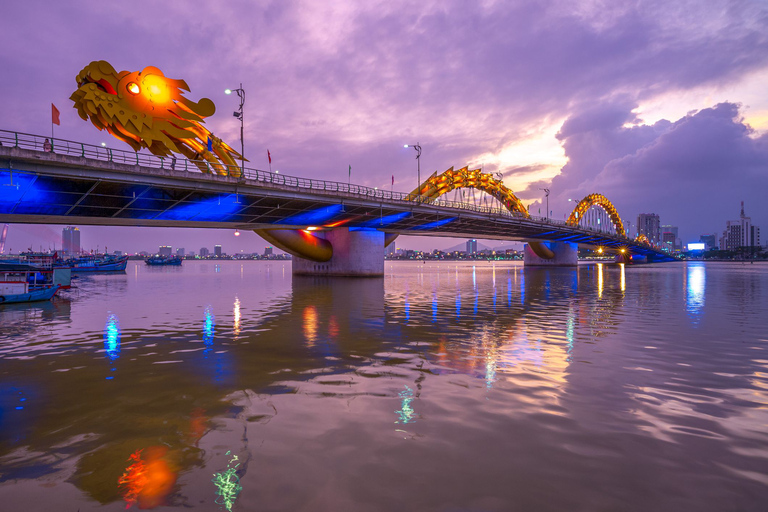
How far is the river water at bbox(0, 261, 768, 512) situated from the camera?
537 cm

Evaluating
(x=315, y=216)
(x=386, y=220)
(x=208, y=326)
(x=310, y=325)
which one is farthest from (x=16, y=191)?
(x=386, y=220)


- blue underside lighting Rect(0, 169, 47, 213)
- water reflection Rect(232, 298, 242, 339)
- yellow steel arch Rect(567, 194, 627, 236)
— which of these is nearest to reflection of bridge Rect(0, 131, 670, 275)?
blue underside lighting Rect(0, 169, 47, 213)

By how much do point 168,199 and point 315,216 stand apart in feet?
64.1

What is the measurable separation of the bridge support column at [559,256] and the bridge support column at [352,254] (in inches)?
3283

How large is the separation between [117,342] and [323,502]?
14.5 m

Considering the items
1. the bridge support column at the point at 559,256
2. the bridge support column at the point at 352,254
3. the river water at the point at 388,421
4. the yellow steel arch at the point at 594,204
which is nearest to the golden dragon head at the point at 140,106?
the bridge support column at the point at 352,254

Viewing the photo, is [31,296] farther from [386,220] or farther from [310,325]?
[386,220]

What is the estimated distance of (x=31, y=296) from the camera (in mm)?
31750

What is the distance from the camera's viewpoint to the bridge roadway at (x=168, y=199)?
31.4 meters

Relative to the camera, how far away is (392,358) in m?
12.9

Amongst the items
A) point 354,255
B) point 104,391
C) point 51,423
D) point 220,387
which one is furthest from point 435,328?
point 354,255

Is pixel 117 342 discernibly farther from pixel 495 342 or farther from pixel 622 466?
pixel 622 466

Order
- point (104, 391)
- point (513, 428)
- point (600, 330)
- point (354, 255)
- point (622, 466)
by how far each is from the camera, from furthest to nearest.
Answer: point (354, 255) < point (600, 330) < point (104, 391) < point (513, 428) < point (622, 466)

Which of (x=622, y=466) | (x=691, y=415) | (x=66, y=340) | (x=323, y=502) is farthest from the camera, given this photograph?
(x=66, y=340)
